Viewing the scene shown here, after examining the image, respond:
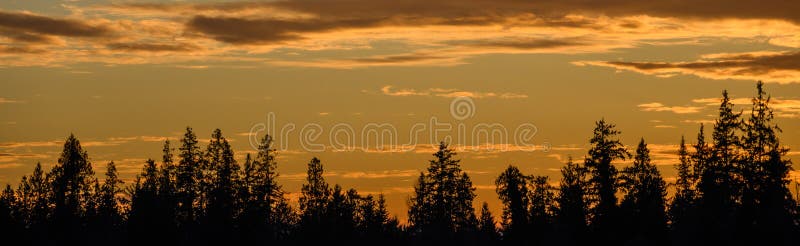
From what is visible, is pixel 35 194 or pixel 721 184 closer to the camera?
pixel 721 184

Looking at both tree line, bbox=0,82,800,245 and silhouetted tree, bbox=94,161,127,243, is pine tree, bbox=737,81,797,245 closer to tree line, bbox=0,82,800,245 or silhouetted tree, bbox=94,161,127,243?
tree line, bbox=0,82,800,245

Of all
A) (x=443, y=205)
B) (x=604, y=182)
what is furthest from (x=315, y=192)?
(x=604, y=182)

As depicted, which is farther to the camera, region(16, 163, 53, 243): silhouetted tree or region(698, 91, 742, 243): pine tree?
region(16, 163, 53, 243): silhouetted tree

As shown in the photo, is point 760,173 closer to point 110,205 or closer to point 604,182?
point 604,182

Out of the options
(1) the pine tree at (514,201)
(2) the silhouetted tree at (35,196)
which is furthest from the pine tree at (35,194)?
(1) the pine tree at (514,201)

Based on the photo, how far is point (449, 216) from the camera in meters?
118

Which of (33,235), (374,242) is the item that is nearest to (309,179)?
(374,242)

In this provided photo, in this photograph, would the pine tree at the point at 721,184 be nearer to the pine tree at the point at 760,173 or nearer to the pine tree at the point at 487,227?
the pine tree at the point at 760,173

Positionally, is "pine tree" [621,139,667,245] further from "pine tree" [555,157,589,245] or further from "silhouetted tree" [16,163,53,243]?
"silhouetted tree" [16,163,53,243]

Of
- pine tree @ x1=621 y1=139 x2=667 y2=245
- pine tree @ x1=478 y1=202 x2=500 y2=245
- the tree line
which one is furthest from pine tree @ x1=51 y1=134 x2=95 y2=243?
pine tree @ x1=621 y1=139 x2=667 y2=245

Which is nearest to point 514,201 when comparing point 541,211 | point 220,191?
point 541,211

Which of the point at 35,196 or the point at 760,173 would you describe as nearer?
the point at 760,173

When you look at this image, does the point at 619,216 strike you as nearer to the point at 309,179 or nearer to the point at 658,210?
the point at 658,210

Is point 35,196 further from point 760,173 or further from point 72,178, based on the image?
point 760,173
